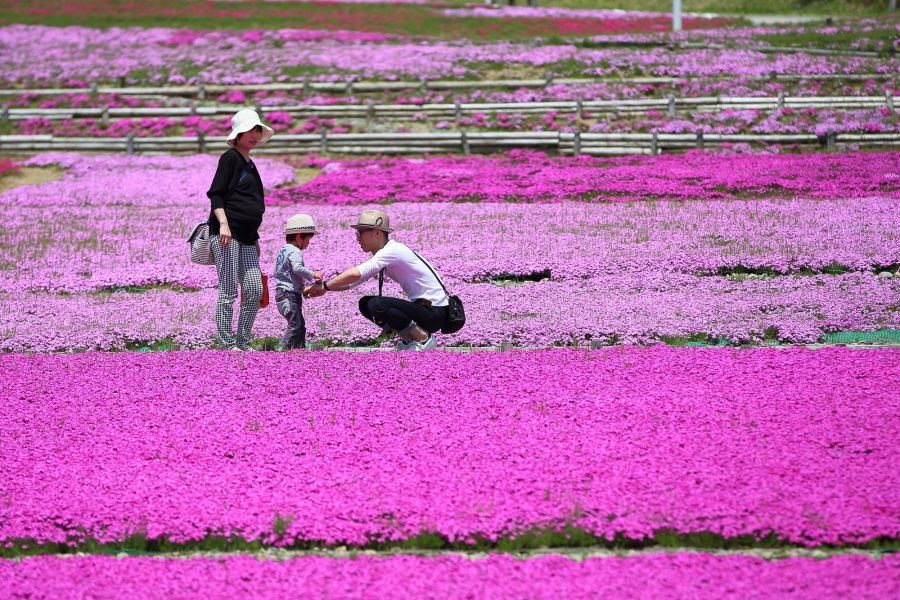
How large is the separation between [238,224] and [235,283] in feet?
2.60

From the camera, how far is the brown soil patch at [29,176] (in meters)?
31.0

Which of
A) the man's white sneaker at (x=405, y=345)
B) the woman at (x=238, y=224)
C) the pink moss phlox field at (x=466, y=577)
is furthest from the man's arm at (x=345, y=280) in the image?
the pink moss phlox field at (x=466, y=577)

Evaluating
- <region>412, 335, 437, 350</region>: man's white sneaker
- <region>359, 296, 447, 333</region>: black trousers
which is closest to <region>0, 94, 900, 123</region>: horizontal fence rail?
<region>412, 335, 437, 350</region>: man's white sneaker

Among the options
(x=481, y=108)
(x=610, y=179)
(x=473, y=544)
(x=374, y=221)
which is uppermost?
(x=481, y=108)

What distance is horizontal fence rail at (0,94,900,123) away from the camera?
35.1 meters

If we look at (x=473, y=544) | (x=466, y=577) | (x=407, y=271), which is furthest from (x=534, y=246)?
(x=466, y=577)

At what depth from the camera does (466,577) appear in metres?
6.84

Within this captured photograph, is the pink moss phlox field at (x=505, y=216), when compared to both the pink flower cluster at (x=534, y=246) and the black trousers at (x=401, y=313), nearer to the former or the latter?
the pink flower cluster at (x=534, y=246)

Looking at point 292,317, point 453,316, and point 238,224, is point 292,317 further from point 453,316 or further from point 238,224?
point 453,316

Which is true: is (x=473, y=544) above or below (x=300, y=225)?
→ below

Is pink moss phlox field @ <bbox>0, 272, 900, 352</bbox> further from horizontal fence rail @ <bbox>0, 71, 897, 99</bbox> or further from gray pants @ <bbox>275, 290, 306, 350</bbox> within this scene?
horizontal fence rail @ <bbox>0, 71, 897, 99</bbox>

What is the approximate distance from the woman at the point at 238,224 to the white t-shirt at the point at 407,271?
169 centimetres

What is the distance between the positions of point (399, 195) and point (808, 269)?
1194 centimetres

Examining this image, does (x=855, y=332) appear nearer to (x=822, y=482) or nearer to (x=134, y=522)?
(x=822, y=482)
